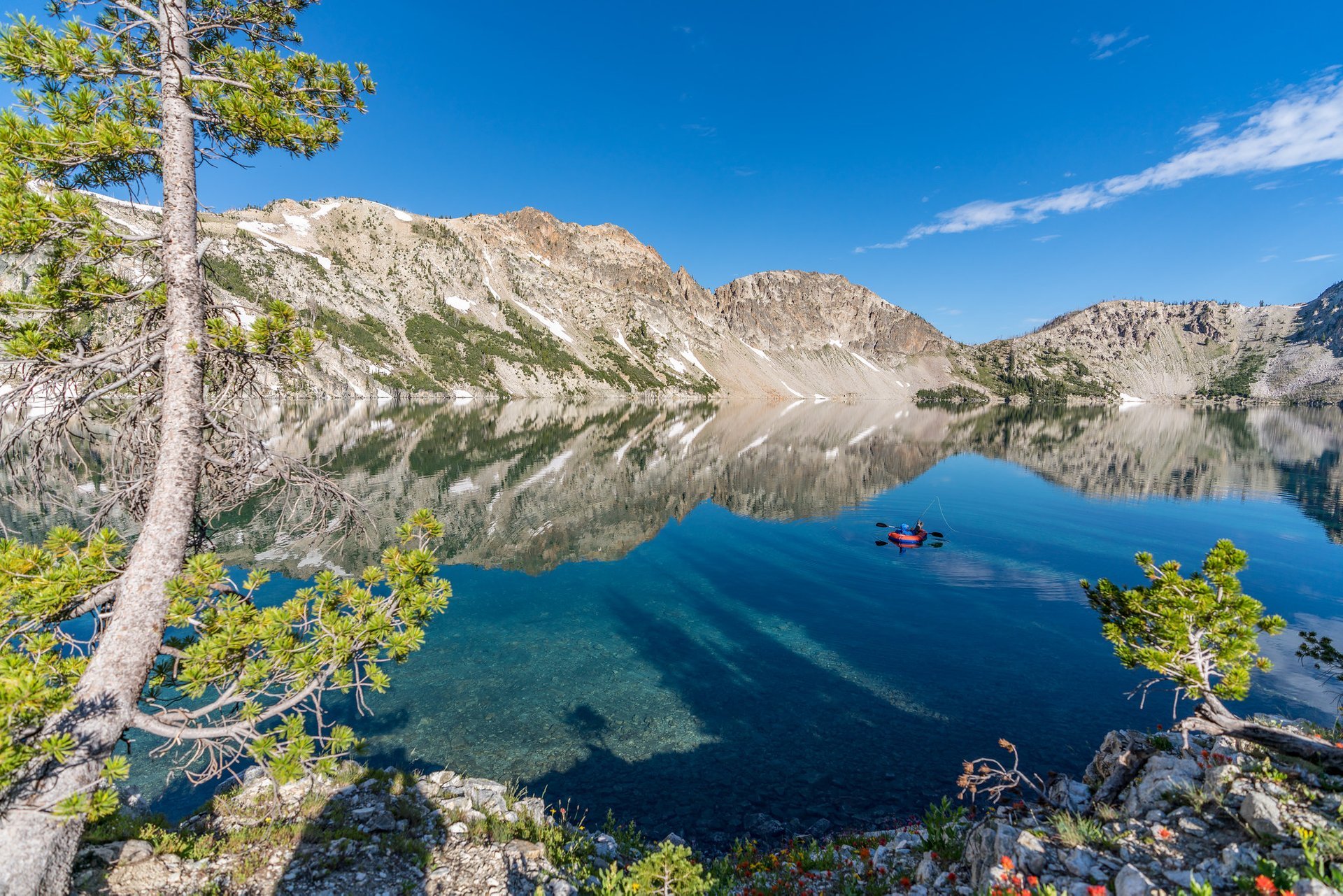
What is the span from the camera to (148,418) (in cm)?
779

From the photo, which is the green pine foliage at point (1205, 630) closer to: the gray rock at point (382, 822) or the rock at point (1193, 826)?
the rock at point (1193, 826)

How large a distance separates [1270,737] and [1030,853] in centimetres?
549

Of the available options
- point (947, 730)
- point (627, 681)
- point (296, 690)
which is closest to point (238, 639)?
point (296, 690)

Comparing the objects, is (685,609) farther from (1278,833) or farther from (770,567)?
(1278,833)

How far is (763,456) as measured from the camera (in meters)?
89.2

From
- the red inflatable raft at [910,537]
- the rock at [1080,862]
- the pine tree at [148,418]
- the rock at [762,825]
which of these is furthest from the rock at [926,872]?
the red inflatable raft at [910,537]

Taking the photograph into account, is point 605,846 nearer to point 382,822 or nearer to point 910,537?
point 382,822

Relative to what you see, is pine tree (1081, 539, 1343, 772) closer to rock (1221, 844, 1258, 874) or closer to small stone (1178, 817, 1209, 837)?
small stone (1178, 817, 1209, 837)

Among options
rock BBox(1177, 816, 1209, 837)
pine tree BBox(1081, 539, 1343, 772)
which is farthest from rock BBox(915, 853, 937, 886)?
pine tree BBox(1081, 539, 1343, 772)

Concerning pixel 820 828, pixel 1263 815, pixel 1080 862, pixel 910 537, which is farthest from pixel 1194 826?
pixel 910 537

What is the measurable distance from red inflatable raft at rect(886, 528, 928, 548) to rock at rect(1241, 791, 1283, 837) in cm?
3554

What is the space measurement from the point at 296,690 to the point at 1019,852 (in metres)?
10.8

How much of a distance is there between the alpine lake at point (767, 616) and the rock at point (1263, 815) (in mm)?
9619

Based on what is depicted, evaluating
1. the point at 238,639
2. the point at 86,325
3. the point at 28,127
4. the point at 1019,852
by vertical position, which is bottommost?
the point at 1019,852
